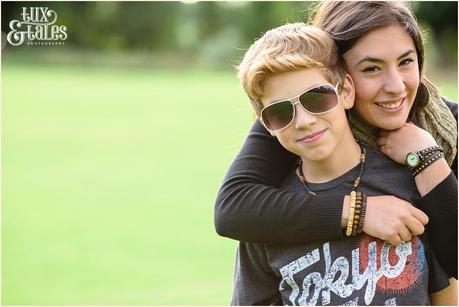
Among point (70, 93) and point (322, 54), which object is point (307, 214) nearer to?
point (322, 54)

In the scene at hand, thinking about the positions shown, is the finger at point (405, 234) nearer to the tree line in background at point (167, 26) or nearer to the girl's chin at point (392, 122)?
the girl's chin at point (392, 122)

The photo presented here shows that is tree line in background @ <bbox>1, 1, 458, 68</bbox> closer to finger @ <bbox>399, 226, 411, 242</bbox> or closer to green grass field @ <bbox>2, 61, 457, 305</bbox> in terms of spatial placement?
green grass field @ <bbox>2, 61, 457, 305</bbox>

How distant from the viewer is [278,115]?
2648 mm

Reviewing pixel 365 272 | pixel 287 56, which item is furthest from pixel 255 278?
pixel 287 56

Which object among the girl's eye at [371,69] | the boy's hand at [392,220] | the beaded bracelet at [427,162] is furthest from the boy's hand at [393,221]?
the girl's eye at [371,69]

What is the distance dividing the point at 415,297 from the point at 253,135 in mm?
784

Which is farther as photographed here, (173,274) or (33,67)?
(33,67)

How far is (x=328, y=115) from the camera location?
2.62m

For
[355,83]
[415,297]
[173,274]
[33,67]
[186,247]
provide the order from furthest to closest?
[33,67], [186,247], [173,274], [355,83], [415,297]

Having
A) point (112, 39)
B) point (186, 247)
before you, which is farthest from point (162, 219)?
point (112, 39)

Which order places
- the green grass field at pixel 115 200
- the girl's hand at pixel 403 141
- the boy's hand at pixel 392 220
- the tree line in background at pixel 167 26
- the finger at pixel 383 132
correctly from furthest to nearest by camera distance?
the tree line in background at pixel 167 26, the green grass field at pixel 115 200, the finger at pixel 383 132, the girl's hand at pixel 403 141, the boy's hand at pixel 392 220

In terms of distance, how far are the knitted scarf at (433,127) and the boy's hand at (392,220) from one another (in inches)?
11.5

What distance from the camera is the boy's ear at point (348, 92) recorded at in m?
2.74

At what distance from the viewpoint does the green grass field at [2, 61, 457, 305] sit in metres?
8.33
